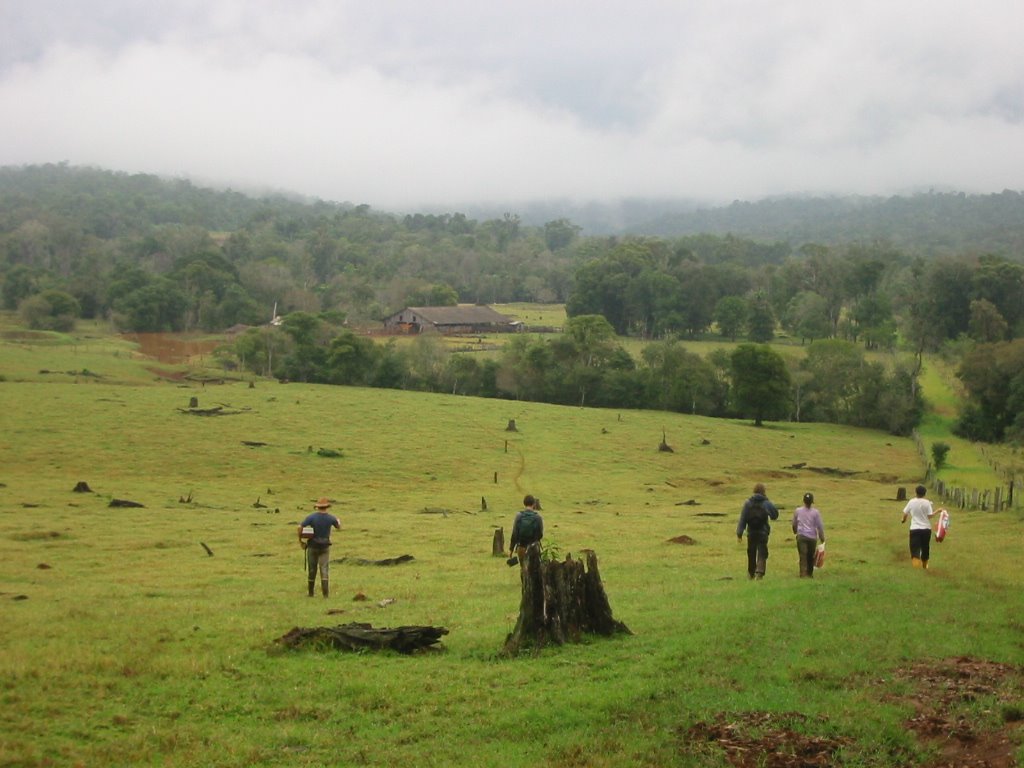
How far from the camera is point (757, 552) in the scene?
22.1 meters

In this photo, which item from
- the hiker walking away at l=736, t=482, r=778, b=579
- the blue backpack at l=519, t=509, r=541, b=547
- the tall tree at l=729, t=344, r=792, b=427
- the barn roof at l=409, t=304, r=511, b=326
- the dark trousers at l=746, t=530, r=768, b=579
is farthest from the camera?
the barn roof at l=409, t=304, r=511, b=326

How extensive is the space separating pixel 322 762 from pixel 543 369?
83.5 metres

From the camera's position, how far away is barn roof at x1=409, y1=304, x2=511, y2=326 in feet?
461

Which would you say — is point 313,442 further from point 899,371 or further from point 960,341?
point 960,341

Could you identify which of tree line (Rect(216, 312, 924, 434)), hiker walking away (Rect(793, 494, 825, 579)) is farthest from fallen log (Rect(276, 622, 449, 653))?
tree line (Rect(216, 312, 924, 434))

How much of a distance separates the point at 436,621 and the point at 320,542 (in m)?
4.02

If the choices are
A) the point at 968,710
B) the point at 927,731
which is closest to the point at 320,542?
the point at 927,731

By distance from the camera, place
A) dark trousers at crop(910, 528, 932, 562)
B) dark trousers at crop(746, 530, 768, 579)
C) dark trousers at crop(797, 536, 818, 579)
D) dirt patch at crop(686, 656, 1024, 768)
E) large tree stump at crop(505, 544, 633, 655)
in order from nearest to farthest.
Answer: dirt patch at crop(686, 656, 1024, 768)
large tree stump at crop(505, 544, 633, 655)
dark trousers at crop(797, 536, 818, 579)
dark trousers at crop(746, 530, 768, 579)
dark trousers at crop(910, 528, 932, 562)

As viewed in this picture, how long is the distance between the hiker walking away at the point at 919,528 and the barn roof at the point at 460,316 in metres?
118

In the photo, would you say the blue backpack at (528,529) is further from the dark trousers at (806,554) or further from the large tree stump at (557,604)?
the dark trousers at (806,554)

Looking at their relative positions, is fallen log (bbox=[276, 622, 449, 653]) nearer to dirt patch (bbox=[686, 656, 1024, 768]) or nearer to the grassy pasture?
the grassy pasture

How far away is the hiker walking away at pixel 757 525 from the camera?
21375mm

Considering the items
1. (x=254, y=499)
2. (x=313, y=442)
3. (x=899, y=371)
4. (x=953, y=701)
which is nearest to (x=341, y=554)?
(x=254, y=499)

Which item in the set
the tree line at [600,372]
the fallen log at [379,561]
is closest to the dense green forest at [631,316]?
the tree line at [600,372]
